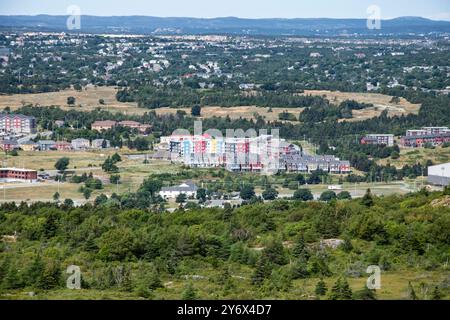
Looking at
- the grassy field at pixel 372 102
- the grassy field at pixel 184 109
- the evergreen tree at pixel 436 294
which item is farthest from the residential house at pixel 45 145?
the evergreen tree at pixel 436 294

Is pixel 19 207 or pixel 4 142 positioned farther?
pixel 4 142

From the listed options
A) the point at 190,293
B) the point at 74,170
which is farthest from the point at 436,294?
the point at 74,170

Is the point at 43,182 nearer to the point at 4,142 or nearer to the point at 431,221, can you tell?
the point at 4,142

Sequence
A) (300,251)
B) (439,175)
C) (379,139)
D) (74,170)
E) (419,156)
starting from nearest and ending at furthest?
(300,251) → (439,175) → (74,170) → (419,156) → (379,139)

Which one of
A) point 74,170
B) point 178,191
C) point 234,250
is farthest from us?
point 74,170

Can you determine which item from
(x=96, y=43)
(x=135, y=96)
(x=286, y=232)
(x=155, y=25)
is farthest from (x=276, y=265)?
(x=155, y=25)

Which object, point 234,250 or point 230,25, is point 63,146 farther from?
point 230,25

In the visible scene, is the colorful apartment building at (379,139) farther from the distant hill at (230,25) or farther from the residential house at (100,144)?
the distant hill at (230,25)
